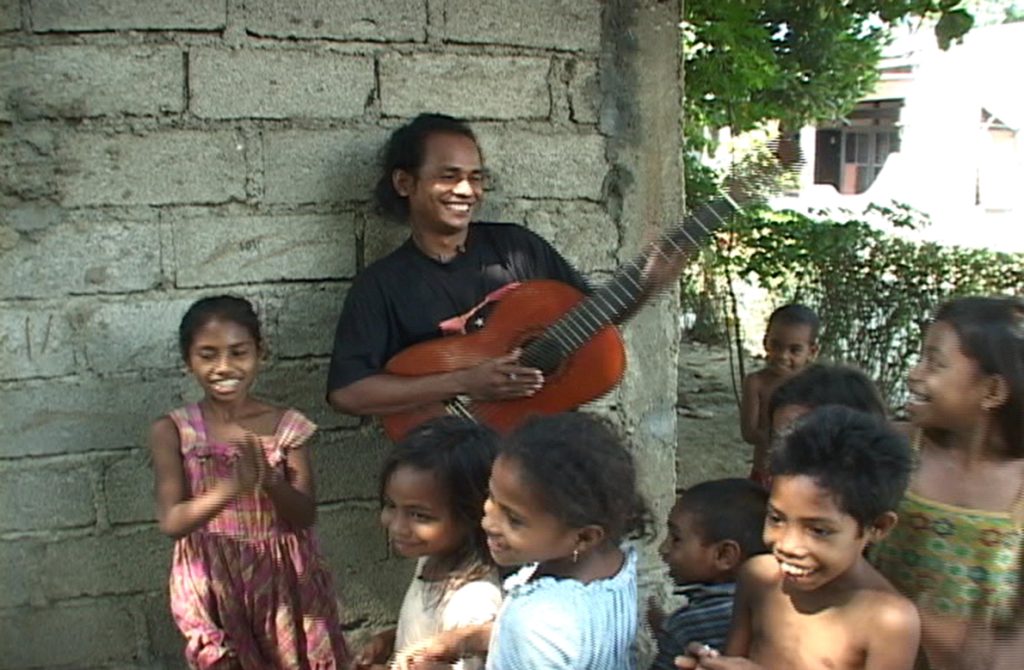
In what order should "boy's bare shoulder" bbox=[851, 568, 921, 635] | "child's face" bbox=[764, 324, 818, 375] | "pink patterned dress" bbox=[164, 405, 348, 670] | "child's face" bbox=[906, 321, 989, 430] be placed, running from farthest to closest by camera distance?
"child's face" bbox=[764, 324, 818, 375], "pink patterned dress" bbox=[164, 405, 348, 670], "child's face" bbox=[906, 321, 989, 430], "boy's bare shoulder" bbox=[851, 568, 921, 635]

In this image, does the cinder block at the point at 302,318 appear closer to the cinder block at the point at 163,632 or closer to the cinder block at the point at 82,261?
the cinder block at the point at 82,261

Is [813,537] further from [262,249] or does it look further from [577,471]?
[262,249]

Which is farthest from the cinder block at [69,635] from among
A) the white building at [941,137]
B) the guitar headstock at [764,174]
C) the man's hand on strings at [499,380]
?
the white building at [941,137]

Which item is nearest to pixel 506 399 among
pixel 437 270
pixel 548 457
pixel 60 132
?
pixel 437 270

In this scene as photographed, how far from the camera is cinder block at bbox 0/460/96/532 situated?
306cm

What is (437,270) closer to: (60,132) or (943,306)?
(60,132)

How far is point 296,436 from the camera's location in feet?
9.16

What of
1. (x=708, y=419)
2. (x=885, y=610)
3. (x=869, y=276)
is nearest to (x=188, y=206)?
(x=885, y=610)

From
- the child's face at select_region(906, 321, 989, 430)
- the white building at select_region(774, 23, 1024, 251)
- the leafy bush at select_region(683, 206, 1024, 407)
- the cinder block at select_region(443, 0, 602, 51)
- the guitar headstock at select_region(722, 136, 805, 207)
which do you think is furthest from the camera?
the white building at select_region(774, 23, 1024, 251)

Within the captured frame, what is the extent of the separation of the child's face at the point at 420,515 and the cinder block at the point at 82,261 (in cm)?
122

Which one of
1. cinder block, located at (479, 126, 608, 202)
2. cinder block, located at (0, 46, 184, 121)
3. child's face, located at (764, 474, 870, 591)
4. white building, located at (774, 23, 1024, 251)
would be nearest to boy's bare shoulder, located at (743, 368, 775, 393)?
cinder block, located at (479, 126, 608, 202)

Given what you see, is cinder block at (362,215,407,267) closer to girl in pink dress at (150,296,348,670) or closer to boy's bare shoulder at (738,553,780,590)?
girl in pink dress at (150,296,348,670)

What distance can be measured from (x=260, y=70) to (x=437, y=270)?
0.73 meters

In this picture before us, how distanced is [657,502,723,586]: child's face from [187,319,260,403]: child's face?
3.50ft
